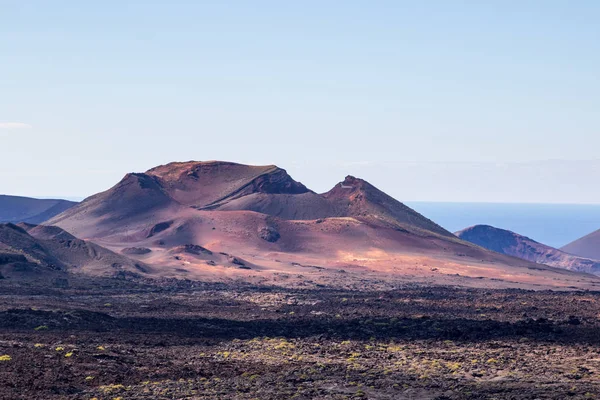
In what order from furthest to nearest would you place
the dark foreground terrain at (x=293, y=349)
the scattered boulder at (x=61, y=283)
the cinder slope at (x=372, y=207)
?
the cinder slope at (x=372, y=207), the scattered boulder at (x=61, y=283), the dark foreground terrain at (x=293, y=349)

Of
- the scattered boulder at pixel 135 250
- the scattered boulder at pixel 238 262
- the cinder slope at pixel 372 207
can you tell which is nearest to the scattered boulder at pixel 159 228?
the scattered boulder at pixel 135 250

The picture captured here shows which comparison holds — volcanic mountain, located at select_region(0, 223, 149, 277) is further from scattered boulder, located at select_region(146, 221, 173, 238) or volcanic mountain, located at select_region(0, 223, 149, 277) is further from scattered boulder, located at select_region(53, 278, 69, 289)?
scattered boulder, located at select_region(146, 221, 173, 238)

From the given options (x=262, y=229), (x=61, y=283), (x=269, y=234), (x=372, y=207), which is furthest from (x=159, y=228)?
(x=61, y=283)

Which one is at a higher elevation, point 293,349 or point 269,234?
point 269,234

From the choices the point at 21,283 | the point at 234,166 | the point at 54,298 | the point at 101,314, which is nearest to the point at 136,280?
the point at 21,283

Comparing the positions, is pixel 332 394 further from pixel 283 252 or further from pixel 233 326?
pixel 283 252

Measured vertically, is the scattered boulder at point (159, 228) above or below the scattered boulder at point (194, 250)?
above

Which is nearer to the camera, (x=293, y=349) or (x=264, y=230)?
(x=293, y=349)

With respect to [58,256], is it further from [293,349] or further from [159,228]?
[293,349]

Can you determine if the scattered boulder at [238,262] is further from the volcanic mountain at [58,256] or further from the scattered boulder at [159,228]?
the scattered boulder at [159,228]
